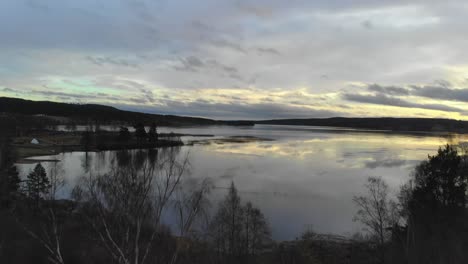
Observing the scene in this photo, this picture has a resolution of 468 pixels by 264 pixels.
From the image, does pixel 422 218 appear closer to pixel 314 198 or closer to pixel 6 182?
pixel 314 198

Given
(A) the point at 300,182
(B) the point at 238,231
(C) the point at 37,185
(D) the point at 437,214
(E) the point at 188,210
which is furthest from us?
(A) the point at 300,182

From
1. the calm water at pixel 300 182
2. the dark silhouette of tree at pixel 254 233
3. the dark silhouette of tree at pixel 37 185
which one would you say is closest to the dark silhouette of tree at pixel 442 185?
the calm water at pixel 300 182

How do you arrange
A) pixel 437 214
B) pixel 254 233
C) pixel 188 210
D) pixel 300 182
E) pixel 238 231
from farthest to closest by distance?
pixel 300 182
pixel 437 214
pixel 238 231
pixel 254 233
pixel 188 210

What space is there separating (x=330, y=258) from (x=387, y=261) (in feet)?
8.47

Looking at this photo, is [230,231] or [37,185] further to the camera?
[37,185]

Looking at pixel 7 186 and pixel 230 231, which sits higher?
pixel 7 186

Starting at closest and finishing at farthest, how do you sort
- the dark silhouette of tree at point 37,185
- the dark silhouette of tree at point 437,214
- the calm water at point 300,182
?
the dark silhouette of tree at point 437,214 < the calm water at point 300,182 < the dark silhouette of tree at point 37,185

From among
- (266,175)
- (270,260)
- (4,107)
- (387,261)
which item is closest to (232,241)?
(270,260)

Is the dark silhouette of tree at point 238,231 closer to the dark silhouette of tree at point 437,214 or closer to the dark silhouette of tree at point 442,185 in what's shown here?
the dark silhouette of tree at point 437,214

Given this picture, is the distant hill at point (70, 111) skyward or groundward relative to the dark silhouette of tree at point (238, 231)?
skyward

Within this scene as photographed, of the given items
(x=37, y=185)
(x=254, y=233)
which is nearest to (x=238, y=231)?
(x=254, y=233)

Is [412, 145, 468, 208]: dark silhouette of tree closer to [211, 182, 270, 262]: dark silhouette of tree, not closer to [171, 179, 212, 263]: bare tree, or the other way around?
[211, 182, 270, 262]: dark silhouette of tree

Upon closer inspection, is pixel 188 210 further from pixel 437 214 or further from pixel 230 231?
pixel 437 214

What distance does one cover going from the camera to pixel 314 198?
1064 inches
